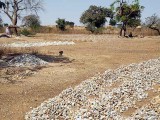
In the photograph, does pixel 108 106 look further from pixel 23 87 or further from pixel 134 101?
pixel 23 87

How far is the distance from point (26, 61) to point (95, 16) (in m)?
49.8

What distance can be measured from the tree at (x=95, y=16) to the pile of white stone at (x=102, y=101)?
52.1m

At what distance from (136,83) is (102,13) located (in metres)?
56.9

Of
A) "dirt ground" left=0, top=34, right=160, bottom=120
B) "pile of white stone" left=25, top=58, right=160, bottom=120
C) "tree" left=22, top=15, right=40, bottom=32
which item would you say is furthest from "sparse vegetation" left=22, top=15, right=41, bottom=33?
"pile of white stone" left=25, top=58, right=160, bottom=120

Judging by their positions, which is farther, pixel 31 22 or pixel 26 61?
pixel 31 22

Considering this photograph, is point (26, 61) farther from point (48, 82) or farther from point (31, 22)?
point (31, 22)

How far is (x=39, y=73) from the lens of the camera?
13.5 m

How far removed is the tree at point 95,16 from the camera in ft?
210

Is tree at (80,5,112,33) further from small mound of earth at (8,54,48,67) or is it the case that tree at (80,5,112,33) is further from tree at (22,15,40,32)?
small mound of earth at (8,54,48,67)

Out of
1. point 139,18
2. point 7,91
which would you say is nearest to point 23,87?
point 7,91

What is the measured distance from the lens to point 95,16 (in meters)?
64.1

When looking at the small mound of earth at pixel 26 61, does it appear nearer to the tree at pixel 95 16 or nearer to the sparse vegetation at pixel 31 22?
the sparse vegetation at pixel 31 22

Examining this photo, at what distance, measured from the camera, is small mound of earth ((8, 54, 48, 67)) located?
49.2 ft

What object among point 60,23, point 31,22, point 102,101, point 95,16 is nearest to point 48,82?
point 102,101
